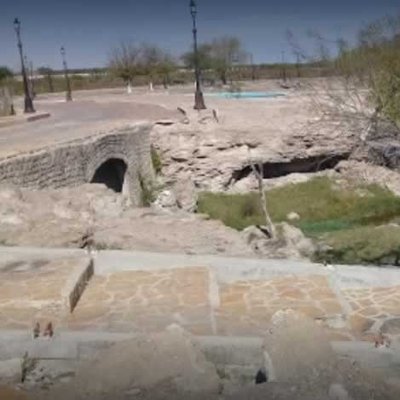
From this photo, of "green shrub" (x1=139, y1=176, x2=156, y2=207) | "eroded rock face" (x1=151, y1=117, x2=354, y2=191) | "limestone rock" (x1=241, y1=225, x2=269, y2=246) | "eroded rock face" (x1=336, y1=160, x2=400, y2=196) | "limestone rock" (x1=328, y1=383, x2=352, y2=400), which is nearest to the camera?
"limestone rock" (x1=328, y1=383, x2=352, y2=400)

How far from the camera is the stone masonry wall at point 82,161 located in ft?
40.5

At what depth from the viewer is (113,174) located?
19.7 m

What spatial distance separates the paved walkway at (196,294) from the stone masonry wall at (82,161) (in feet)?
18.0

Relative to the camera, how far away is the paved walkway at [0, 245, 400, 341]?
5328 millimetres

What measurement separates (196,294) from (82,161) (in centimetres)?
995

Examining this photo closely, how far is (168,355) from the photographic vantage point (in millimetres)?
3982

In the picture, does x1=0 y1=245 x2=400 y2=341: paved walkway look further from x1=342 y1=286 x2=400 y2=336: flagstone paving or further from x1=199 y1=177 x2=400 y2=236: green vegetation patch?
x1=199 y1=177 x2=400 y2=236: green vegetation patch

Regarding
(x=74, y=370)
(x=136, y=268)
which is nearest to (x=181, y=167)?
(x=136, y=268)

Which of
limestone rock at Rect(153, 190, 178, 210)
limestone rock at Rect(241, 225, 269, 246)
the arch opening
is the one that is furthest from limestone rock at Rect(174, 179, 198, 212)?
limestone rock at Rect(241, 225, 269, 246)

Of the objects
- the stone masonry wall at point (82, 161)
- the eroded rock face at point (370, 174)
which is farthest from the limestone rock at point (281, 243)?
the eroded rock face at point (370, 174)

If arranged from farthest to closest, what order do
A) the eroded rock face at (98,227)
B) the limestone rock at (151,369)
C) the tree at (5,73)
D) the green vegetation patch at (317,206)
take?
the tree at (5,73) < the green vegetation patch at (317,206) < the eroded rock face at (98,227) < the limestone rock at (151,369)

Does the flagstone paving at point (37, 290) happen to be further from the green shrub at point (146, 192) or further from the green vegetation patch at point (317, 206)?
the green shrub at point (146, 192)

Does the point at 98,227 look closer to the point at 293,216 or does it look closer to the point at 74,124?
the point at 293,216

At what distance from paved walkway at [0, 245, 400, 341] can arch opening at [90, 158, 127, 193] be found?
11453 mm
